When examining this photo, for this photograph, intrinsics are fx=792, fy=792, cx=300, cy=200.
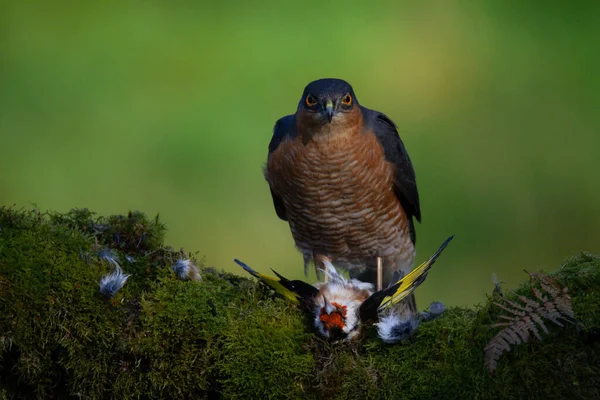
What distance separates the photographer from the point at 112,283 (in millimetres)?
2885

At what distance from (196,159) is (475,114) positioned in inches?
103

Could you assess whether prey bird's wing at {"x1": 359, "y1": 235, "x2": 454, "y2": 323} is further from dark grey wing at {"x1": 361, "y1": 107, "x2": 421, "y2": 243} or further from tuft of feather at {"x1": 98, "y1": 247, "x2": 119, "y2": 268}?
dark grey wing at {"x1": 361, "y1": 107, "x2": 421, "y2": 243}

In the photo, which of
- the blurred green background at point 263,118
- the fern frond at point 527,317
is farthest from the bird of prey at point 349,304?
the blurred green background at point 263,118

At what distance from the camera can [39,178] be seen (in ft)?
21.8

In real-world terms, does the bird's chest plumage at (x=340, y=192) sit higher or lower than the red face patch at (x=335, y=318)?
higher

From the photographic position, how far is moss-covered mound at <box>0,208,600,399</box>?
2574mm

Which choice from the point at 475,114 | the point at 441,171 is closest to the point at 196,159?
the point at 441,171

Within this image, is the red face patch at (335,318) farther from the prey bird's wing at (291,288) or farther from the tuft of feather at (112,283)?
the tuft of feather at (112,283)

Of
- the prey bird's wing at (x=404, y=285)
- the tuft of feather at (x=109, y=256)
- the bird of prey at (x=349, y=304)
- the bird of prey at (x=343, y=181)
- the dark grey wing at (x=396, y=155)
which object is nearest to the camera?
the bird of prey at (x=349, y=304)

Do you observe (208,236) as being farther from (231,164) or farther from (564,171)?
(564,171)

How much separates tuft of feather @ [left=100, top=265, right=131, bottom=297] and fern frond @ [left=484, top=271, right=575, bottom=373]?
52.6 inches

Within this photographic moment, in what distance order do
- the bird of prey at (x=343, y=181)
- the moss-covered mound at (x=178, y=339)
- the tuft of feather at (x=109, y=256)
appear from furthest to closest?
the bird of prey at (x=343, y=181)
the tuft of feather at (x=109, y=256)
the moss-covered mound at (x=178, y=339)

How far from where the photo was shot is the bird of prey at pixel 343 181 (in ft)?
13.9

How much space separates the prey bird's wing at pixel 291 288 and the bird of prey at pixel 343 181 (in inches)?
52.3
